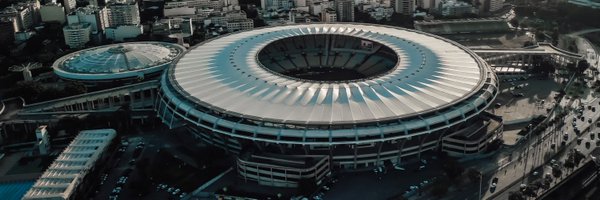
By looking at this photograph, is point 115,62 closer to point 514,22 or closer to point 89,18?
point 89,18

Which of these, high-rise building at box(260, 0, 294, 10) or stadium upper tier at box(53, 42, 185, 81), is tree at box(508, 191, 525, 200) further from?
high-rise building at box(260, 0, 294, 10)

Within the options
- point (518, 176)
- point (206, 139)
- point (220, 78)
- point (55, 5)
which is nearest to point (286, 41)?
point (220, 78)

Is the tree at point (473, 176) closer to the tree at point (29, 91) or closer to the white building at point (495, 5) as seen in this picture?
the tree at point (29, 91)

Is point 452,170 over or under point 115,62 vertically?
under

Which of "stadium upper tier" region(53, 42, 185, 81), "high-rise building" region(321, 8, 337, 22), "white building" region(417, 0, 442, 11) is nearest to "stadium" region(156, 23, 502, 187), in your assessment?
"stadium upper tier" region(53, 42, 185, 81)

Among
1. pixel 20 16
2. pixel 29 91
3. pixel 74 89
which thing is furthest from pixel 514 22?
pixel 20 16

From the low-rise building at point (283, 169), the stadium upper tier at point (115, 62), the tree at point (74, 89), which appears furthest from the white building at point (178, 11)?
the low-rise building at point (283, 169)
